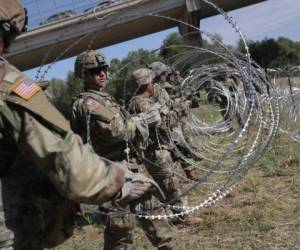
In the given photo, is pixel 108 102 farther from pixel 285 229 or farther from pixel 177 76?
pixel 177 76

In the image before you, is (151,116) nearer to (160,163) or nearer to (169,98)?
(160,163)

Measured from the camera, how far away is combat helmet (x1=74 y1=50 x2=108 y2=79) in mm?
5379

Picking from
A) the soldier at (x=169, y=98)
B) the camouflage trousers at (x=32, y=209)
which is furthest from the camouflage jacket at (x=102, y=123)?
the soldier at (x=169, y=98)

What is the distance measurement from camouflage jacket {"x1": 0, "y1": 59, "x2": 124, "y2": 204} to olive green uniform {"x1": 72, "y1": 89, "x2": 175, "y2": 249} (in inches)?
95.6

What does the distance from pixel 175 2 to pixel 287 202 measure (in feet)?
70.4

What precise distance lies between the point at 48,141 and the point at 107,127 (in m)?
2.71

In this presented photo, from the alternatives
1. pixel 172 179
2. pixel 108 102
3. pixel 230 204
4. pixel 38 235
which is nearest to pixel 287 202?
pixel 230 204

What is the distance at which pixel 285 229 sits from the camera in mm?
6398

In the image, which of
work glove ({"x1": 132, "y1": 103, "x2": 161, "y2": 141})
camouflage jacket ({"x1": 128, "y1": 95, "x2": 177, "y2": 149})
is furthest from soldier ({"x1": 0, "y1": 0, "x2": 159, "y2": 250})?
camouflage jacket ({"x1": 128, "y1": 95, "x2": 177, "y2": 149})

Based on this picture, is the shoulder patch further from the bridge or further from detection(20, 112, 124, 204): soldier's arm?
the bridge

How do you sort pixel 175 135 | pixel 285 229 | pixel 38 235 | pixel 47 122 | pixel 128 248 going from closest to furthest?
pixel 47 122 < pixel 38 235 < pixel 128 248 < pixel 285 229 < pixel 175 135

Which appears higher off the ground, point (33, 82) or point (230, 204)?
point (33, 82)

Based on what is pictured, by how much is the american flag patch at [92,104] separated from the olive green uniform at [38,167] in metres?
2.41

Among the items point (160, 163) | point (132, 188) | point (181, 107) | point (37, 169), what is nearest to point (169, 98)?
point (181, 107)
